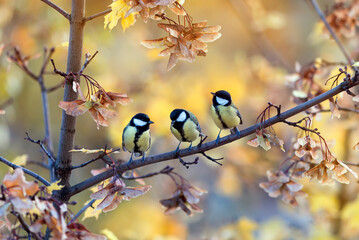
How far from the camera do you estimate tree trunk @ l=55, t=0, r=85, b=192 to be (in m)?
0.91

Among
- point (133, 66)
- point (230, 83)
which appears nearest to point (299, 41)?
point (133, 66)

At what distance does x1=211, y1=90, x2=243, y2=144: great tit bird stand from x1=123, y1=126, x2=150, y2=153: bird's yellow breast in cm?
22

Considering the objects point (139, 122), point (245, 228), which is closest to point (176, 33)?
point (139, 122)

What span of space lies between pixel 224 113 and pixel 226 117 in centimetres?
1

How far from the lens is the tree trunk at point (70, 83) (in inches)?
35.7

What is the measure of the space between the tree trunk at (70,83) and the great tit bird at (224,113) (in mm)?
350

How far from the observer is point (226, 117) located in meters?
1.07

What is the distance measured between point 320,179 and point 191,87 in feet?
5.20

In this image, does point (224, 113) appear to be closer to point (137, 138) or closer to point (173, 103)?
point (137, 138)

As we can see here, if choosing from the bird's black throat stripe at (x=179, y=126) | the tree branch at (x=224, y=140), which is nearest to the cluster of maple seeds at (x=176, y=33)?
the tree branch at (x=224, y=140)

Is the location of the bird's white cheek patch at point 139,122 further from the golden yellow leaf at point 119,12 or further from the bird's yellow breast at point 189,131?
the golden yellow leaf at point 119,12

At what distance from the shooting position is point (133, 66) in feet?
13.1

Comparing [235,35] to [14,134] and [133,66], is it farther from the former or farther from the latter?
[14,134]

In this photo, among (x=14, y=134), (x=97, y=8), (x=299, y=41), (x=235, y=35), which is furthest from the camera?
(x=299, y=41)
